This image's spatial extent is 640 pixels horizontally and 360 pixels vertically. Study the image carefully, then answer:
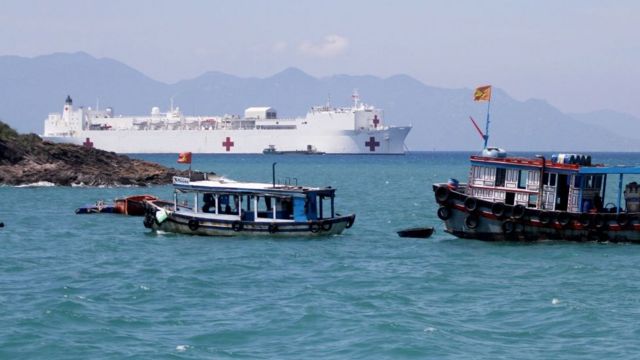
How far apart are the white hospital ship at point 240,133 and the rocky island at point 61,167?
10099 centimetres

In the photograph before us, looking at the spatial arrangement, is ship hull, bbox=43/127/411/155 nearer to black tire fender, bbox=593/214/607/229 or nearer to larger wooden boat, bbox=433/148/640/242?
larger wooden boat, bbox=433/148/640/242

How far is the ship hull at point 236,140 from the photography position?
180 metres

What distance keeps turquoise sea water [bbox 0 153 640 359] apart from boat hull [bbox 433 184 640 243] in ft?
1.29

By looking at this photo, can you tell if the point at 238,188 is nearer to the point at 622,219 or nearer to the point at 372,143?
the point at 622,219

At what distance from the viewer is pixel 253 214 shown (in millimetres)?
37312

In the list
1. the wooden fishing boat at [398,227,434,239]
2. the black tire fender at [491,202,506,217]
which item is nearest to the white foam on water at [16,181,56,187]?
the wooden fishing boat at [398,227,434,239]

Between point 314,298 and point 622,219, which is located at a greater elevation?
point 622,219

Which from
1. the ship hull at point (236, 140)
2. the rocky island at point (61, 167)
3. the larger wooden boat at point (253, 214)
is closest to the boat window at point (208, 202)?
the larger wooden boat at point (253, 214)

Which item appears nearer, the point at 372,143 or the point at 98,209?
the point at 98,209

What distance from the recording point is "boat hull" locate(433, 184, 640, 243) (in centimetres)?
3409

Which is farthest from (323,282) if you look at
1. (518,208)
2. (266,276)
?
(518,208)

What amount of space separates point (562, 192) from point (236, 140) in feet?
484

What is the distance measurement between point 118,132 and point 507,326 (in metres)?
168

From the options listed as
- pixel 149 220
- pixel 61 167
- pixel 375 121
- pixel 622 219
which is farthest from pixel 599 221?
pixel 375 121
